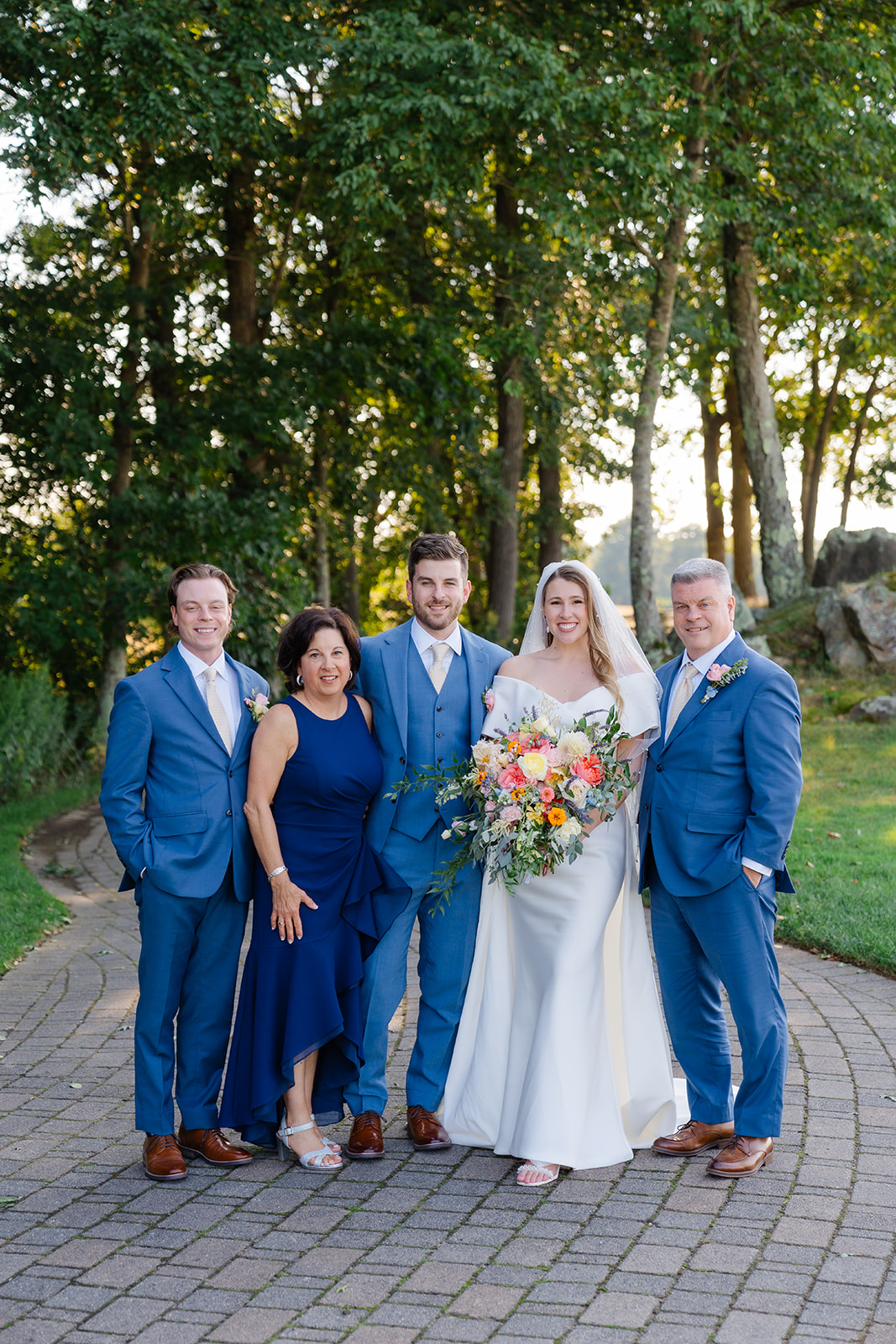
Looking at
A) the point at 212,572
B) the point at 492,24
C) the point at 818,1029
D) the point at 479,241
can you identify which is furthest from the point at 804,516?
the point at 212,572

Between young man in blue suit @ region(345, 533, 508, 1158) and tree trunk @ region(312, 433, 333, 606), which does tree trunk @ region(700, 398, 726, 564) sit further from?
young man in blue suit @ region(345, 533, 508, 1158)

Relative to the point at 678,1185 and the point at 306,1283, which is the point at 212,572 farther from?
the point at 678,1185

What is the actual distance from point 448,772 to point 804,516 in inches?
948

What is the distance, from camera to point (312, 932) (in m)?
4.82

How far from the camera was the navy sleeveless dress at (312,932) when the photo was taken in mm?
4746

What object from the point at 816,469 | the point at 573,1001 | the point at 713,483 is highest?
the point at 816,469

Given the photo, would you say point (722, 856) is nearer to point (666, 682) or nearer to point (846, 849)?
point (666, 682)

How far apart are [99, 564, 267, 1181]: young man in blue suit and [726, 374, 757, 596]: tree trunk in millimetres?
21379

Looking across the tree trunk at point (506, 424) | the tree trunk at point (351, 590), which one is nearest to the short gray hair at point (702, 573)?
the tree trunk at point (506, 424)

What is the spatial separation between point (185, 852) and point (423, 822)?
98cm

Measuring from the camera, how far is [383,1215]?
4301mm

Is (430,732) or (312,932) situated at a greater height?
(430,732)

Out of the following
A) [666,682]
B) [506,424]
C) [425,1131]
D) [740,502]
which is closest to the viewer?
[425,1131]

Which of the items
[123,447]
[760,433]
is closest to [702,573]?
[123,447]
